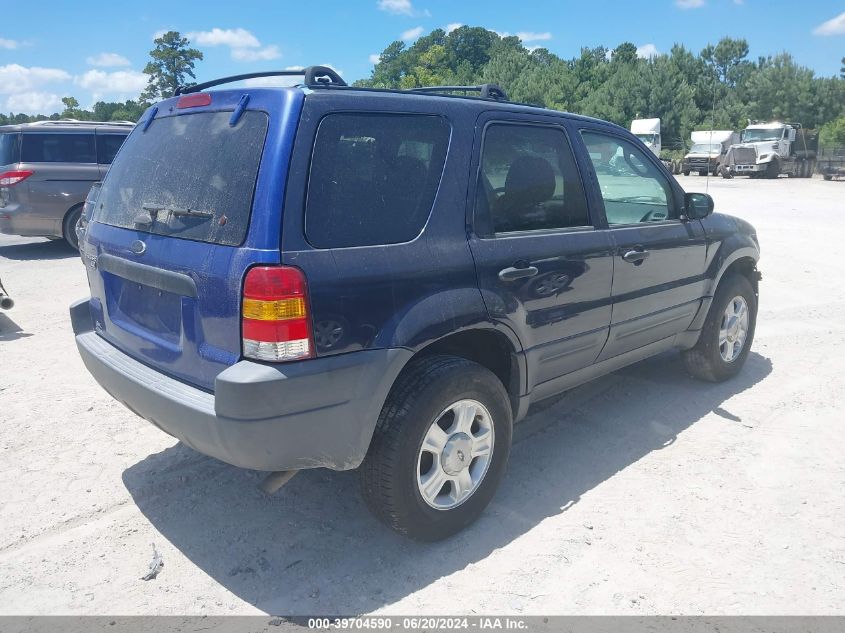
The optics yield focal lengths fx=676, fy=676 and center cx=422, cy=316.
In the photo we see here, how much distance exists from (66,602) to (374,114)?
2298mm

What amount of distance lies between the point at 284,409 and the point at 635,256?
2.34m

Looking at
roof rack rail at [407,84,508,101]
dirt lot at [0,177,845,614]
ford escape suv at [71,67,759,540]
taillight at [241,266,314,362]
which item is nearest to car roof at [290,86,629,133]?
ford escape suv at [71,67,759,540]

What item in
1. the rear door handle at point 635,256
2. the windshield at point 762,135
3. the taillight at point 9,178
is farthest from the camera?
the windshield at point 762,135

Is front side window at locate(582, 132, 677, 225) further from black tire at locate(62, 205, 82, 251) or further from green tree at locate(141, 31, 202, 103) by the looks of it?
green tree at locate(141, 31, 202, 103)

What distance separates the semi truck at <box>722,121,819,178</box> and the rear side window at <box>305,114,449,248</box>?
36474 mm

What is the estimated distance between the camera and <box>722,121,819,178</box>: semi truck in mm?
34438

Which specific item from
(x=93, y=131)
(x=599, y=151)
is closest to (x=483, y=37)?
(x=93, y=131)

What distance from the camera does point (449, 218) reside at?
2.95m

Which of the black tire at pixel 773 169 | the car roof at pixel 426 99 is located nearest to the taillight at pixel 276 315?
the car roof at pixel 426 99

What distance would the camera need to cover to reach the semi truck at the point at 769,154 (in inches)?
1356

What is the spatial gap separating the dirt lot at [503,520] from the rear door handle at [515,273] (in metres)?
1.16

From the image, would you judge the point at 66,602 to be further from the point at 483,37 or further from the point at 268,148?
the point at 483,37

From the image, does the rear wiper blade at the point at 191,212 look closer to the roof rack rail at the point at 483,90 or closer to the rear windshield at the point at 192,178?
the rear windshield at the point at 192,178

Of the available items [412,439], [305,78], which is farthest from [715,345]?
[305,78]
